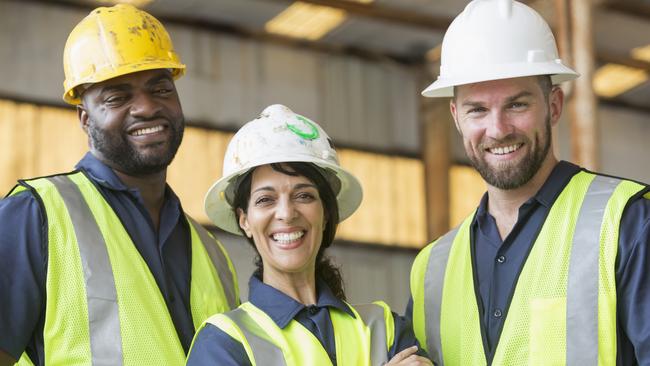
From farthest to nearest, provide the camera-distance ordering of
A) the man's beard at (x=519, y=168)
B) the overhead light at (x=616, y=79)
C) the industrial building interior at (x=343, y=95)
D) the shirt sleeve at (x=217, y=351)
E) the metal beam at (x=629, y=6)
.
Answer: the overhead light at (x=616, y=79) → the metal beam at (x=629, y=6) → the industrial building interior at (x=343, y=95) → the man's beard at (x=519, y=168) → the shirt sleeve at (x=217, y=351)

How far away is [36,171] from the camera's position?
15547 mm

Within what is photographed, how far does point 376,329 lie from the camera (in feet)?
13.4

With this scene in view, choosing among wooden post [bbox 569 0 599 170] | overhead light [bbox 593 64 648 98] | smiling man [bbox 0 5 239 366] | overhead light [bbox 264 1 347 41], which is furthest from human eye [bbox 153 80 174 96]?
overhead light [bbox 593 64 648 98]

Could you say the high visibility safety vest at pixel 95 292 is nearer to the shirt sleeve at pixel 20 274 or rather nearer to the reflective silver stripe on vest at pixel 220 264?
the shirt sleeve at pixel 20 274

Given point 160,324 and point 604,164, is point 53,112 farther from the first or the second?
point 160,324

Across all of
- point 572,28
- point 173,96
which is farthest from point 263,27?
point 173,96

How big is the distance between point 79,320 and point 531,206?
1765 mm

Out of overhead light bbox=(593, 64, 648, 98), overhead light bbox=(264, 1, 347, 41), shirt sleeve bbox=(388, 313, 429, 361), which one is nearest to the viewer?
shirt sleeve bbox=(388, 313, 429, 361)

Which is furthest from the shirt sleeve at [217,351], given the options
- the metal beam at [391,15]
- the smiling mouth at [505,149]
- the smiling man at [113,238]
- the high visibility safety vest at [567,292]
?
the metal beam at [391,15]

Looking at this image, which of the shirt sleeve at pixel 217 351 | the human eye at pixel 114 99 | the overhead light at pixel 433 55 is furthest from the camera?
the overhead light at pixel 433 55

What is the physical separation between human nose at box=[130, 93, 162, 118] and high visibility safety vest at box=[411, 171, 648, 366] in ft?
4.94

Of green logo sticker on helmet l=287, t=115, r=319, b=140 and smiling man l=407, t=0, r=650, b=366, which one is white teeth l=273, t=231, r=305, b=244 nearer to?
green logo sticker on helmet l=287, t=115, r=319, b=140

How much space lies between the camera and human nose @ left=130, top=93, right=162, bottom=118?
16.0 feet

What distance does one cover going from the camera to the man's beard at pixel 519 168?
436cm
